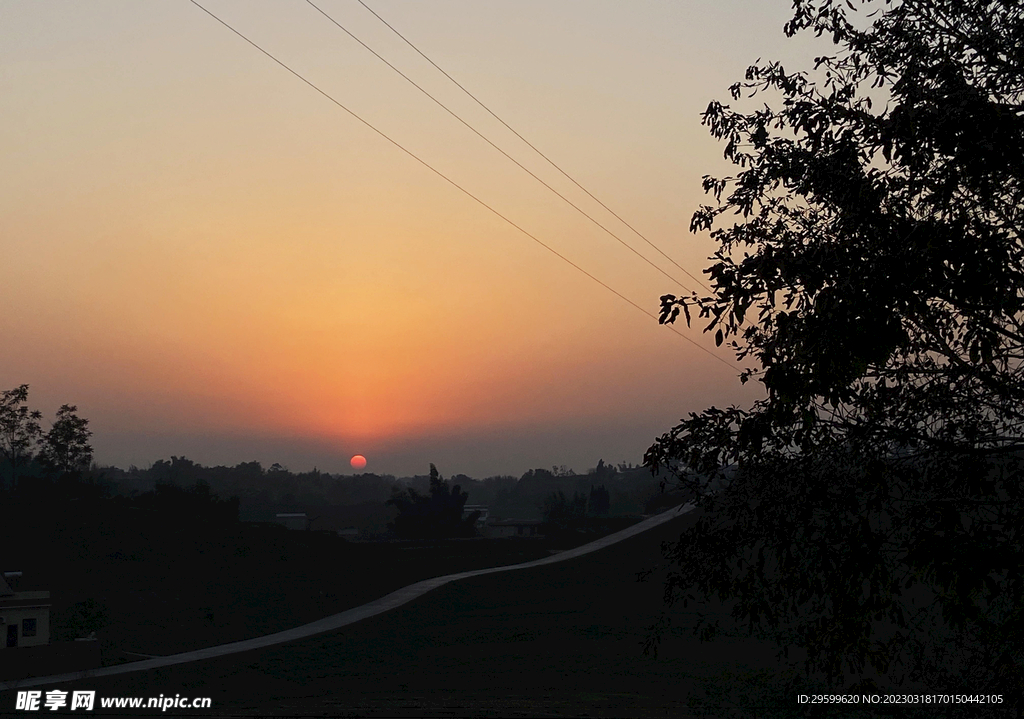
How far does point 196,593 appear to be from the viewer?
6688 centimetres

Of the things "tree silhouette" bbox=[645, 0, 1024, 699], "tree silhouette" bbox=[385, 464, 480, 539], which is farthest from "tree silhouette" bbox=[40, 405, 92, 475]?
"tree silhouette" bbox=[645, 0, 1024, 699]

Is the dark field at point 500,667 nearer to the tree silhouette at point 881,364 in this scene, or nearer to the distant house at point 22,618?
the tree silhouette at point 881,364

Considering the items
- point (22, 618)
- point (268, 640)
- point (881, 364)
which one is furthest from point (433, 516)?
point (881, 364)

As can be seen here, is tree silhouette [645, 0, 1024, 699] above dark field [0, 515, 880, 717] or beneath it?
above

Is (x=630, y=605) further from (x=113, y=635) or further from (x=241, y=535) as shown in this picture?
(x=241, y=535)

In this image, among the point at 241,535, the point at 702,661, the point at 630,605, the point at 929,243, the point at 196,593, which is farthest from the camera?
the point at 241,535

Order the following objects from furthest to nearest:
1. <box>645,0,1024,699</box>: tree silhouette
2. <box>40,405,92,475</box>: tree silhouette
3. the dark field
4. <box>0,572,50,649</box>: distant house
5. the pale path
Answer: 1. <box>40,405,92,475</box>: tree silhouette
2. <box>0,572,50,649</box>: distant house
3. the pale path
4. the dark field
5. <box>645,0,1024,699</box>: tree silhouette

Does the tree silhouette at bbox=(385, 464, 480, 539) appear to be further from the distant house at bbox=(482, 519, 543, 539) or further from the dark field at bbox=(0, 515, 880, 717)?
the dark field at bbox=(0, 515, 880, 717)

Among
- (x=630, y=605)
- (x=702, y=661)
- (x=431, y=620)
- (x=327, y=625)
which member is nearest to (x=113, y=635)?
(x=327, y=625)

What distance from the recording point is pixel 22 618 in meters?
38.7

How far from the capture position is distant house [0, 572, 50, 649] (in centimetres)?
3806

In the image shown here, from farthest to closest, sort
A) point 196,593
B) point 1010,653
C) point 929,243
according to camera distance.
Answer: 1. point 196,593
2. point 1010,653
3. point 929,243

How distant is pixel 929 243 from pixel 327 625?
44.0 metres

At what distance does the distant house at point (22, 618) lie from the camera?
38062mm
